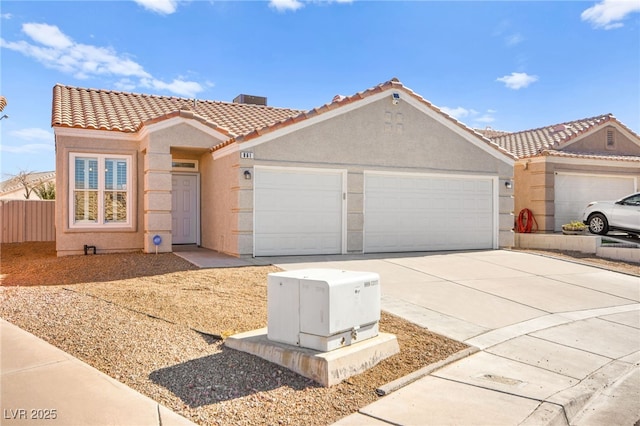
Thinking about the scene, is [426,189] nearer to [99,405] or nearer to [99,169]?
[99,169]

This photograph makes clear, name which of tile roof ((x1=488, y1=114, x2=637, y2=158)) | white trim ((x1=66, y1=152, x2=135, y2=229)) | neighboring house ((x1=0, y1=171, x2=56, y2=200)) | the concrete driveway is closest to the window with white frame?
white trim ((x1=66, y1=152, x2=135, y2=229))

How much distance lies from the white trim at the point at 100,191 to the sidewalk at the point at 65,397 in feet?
29.0

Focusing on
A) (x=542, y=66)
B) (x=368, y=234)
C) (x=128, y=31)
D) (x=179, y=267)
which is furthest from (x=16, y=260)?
(x=542, y=66)

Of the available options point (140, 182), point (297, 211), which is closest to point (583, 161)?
point (297, 211)

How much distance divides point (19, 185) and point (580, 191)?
3272 centimetres

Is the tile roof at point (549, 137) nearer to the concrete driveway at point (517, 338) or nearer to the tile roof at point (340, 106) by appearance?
the tile roof at point (340, 106)

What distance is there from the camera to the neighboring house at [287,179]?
1246cm

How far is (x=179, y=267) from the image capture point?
10312 millimetres

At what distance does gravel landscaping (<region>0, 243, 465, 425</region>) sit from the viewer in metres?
4.22

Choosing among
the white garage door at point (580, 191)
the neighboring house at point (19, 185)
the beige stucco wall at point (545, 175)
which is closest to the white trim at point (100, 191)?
the beige stucco wall at point (545, 175)

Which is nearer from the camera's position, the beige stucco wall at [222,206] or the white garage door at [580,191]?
the beige stucco wall at [222,206]

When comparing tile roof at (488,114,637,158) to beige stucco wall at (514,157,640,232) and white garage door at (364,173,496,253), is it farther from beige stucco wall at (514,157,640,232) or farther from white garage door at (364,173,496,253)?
white garage door at (364,173,496,253)

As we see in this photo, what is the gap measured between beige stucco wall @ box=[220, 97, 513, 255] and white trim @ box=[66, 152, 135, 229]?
98.2 inches

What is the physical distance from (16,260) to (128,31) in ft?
22.0
